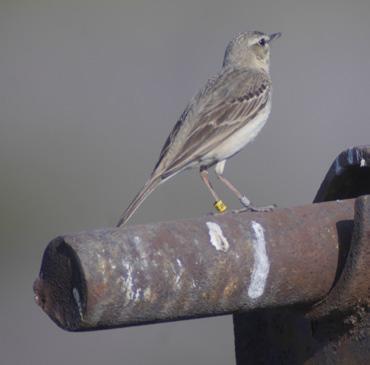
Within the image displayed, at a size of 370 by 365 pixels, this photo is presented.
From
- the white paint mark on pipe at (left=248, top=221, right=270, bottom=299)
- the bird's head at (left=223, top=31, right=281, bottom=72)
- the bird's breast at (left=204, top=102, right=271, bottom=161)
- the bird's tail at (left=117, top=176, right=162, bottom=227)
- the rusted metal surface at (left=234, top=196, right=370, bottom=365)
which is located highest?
the bird's head at (left=223, top=31, right=281, bottom=72)

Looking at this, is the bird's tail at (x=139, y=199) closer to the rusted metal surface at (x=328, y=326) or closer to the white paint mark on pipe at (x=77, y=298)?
the rusted metal surface at (x=328, y=326)

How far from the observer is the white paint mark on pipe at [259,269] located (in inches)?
110

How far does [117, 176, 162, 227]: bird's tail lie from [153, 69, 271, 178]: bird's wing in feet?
0.33

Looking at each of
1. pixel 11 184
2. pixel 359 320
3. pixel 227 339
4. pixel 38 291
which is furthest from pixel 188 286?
pixel 11 184

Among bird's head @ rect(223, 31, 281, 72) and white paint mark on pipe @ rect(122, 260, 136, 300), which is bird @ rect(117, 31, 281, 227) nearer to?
bird's head @ rect(223, 31, 281, 72)

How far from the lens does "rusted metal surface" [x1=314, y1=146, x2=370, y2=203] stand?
3.44m

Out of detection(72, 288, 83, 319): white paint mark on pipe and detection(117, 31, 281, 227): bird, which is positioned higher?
detection(117, 31, 281, 227): bird

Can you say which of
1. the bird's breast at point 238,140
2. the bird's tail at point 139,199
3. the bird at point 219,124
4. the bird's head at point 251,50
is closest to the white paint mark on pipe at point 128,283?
the bird's tail at point 139,199

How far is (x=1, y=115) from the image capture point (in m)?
12.4

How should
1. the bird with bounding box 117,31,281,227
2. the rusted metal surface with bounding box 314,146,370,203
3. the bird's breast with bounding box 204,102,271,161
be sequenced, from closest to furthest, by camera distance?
the rusted metal surface with bounding box 314,146,370,203, the bird with bounding box 117,31,281,227, the bird's breast with bounding box 204,102,271,161

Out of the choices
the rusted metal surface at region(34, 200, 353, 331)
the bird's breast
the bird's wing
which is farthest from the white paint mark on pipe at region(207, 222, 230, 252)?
the bird's breast

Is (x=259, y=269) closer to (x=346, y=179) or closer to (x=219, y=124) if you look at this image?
(x=346, y=179)

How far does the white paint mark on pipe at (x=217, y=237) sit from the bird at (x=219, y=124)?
3.44 m

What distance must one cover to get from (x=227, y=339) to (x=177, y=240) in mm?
6798
